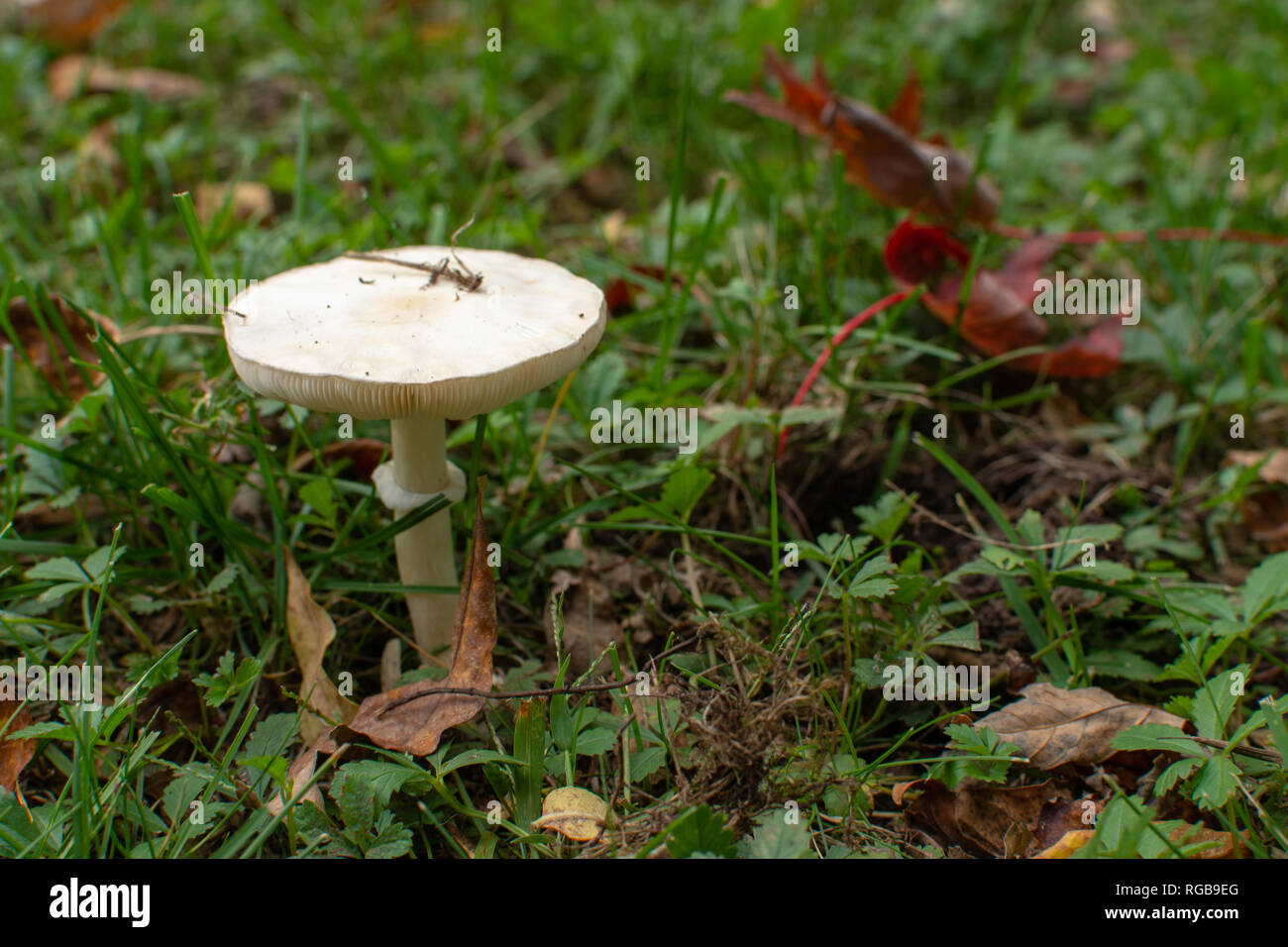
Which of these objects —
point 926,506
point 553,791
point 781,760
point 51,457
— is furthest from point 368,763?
point 926,506

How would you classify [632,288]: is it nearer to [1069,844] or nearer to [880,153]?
[880,153]

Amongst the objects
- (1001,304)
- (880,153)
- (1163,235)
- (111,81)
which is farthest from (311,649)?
(111,81)

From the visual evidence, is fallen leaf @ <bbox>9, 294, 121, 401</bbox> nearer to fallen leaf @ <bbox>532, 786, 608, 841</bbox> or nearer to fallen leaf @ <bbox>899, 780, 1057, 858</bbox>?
fallen leaf @ <bbox>532, 786, 608, 841</bbox>

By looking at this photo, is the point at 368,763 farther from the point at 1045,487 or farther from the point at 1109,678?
the point at 1045,487

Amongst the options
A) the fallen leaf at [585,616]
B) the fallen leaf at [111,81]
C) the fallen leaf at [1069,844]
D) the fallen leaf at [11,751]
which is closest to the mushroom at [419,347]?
the fallen leaf at [585,616]

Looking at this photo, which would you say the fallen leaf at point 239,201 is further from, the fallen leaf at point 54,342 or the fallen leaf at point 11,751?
the fallen leaf at point 11,751
